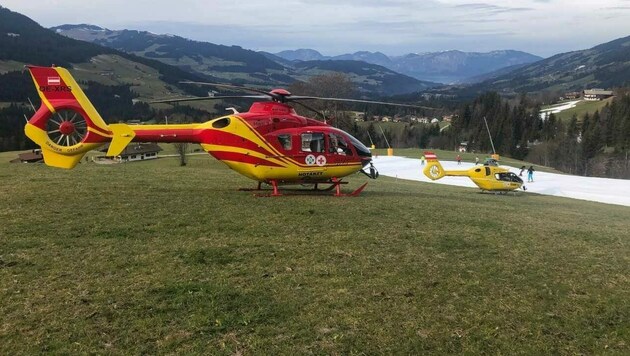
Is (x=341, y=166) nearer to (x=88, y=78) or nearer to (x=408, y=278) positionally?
(x=408, y=278)

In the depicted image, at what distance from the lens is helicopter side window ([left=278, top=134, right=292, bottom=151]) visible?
13.9 meters

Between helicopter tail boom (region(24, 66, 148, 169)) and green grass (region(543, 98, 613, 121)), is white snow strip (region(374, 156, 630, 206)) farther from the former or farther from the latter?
green grass (region(543, 98, 613, 121))

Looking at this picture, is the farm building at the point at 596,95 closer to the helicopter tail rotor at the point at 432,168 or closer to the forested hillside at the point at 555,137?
the forested hillside at the point at 555,137

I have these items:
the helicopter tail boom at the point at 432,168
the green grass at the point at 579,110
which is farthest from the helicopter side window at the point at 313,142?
the green grass at the point at 579,110

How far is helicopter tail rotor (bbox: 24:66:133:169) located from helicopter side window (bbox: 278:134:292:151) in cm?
427

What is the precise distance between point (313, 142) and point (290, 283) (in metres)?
7.80

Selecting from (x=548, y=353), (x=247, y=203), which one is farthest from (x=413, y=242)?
(x=247, y=203)

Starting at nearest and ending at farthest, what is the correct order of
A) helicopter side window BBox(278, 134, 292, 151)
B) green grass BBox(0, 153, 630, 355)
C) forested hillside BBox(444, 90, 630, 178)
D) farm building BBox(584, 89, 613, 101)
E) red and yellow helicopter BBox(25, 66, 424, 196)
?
green grass BBox(0, 153, 630, 355) → red and yellow helicopter BBox(25, 66, 424, 196) → helicopter side window BBox(278, 134, 292, 151) → forested hillside BBox(444, 90, 630, 178) → farm building BBox(584, 89, 613, 101)

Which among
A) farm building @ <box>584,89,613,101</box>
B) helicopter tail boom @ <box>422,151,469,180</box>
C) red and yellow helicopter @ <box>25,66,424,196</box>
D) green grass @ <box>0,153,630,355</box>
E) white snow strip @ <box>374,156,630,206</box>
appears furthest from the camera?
farm building @ <box>584,89,613,101</box>

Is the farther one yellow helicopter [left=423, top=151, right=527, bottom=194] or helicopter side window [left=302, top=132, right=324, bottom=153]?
yellow helicopter [left=423, top=151, right=527, bottom=194]

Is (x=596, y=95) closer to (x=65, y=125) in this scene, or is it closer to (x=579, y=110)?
(x=579, y=110)

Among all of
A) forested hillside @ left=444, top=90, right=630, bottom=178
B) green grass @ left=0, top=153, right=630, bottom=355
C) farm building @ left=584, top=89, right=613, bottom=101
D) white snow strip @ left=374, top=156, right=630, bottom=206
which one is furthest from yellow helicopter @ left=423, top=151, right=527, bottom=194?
farm building @ left=584, top=89, right=613, bottom=101

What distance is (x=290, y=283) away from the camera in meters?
6.90

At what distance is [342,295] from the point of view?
21.6ft
